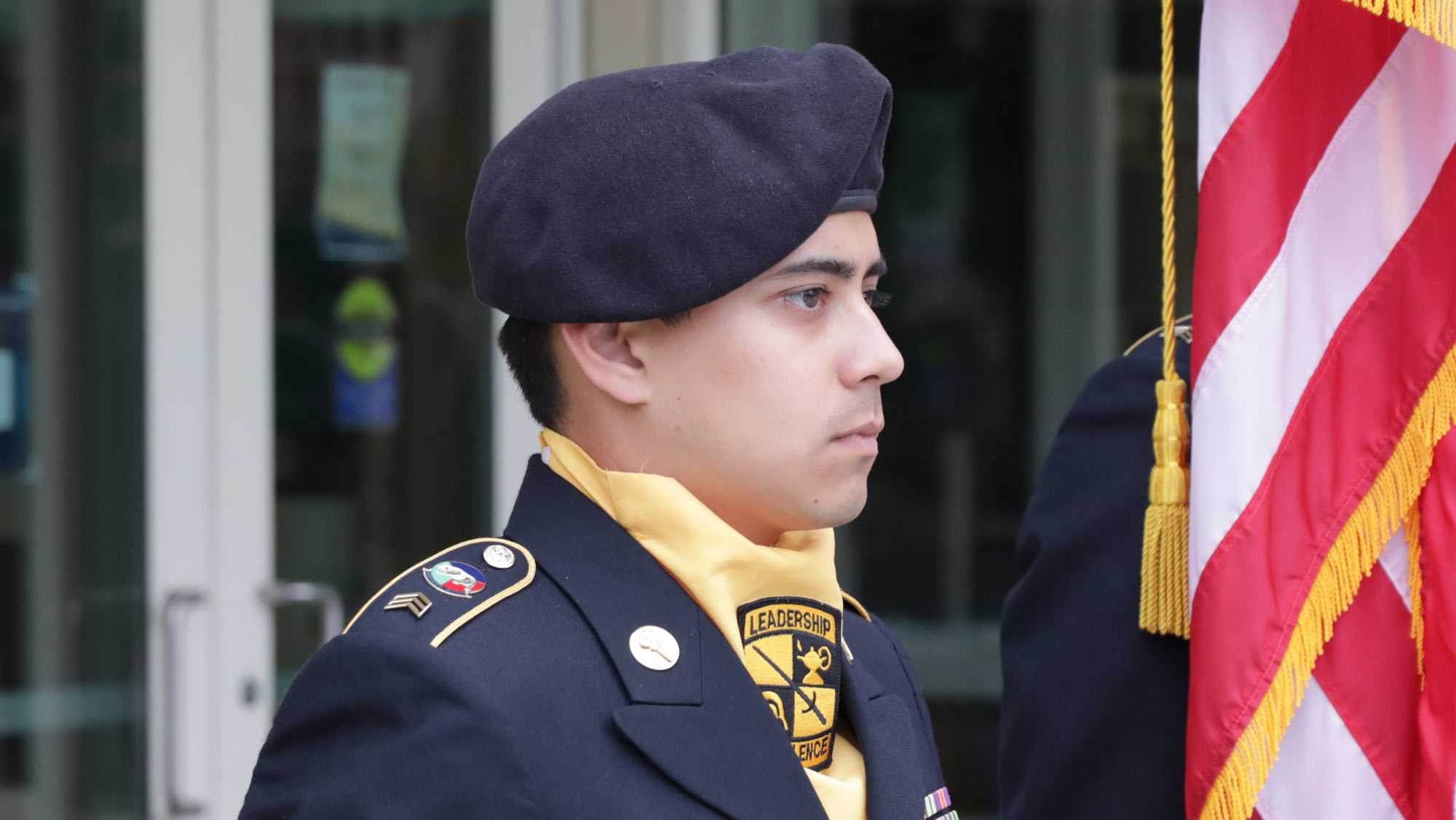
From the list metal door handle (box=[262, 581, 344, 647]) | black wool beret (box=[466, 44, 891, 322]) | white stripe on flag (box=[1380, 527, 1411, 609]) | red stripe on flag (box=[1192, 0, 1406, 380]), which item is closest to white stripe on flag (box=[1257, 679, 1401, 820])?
white stripe on flag (box=[1380, 527, 1411, 609])

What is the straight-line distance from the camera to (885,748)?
129cm

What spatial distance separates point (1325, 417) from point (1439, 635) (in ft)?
0.76

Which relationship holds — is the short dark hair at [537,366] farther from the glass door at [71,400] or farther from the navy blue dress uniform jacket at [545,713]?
the glass door at [71,400]

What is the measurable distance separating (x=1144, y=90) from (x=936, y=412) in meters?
0.89

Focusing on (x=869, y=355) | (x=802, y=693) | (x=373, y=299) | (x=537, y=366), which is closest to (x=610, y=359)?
(x=537, y=366)

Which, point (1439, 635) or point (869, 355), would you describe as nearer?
point (869, 355)

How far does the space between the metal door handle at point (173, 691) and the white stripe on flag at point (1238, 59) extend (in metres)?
1.89

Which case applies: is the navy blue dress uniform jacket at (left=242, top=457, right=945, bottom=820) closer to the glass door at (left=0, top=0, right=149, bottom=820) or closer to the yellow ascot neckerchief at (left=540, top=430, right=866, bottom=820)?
the yellow ascot neckerchief at (left=540, top=430, right=866, bottom=820)

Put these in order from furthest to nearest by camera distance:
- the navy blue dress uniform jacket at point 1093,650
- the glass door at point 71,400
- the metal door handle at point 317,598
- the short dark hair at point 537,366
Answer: the metal door handle at point 317,598 < the glass door at point 71,400 < the navy blue dress uniform jacket at point 1093,650 < the short dark hair at point 537,366

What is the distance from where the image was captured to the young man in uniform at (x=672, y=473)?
1124 millimetres

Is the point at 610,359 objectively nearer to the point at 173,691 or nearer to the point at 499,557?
the point at 499,557

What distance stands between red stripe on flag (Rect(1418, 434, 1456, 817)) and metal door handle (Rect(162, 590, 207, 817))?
2.00 meters

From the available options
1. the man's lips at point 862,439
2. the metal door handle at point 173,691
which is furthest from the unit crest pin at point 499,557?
the metal door handle at point 173,691

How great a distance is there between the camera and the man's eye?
1211 mm
